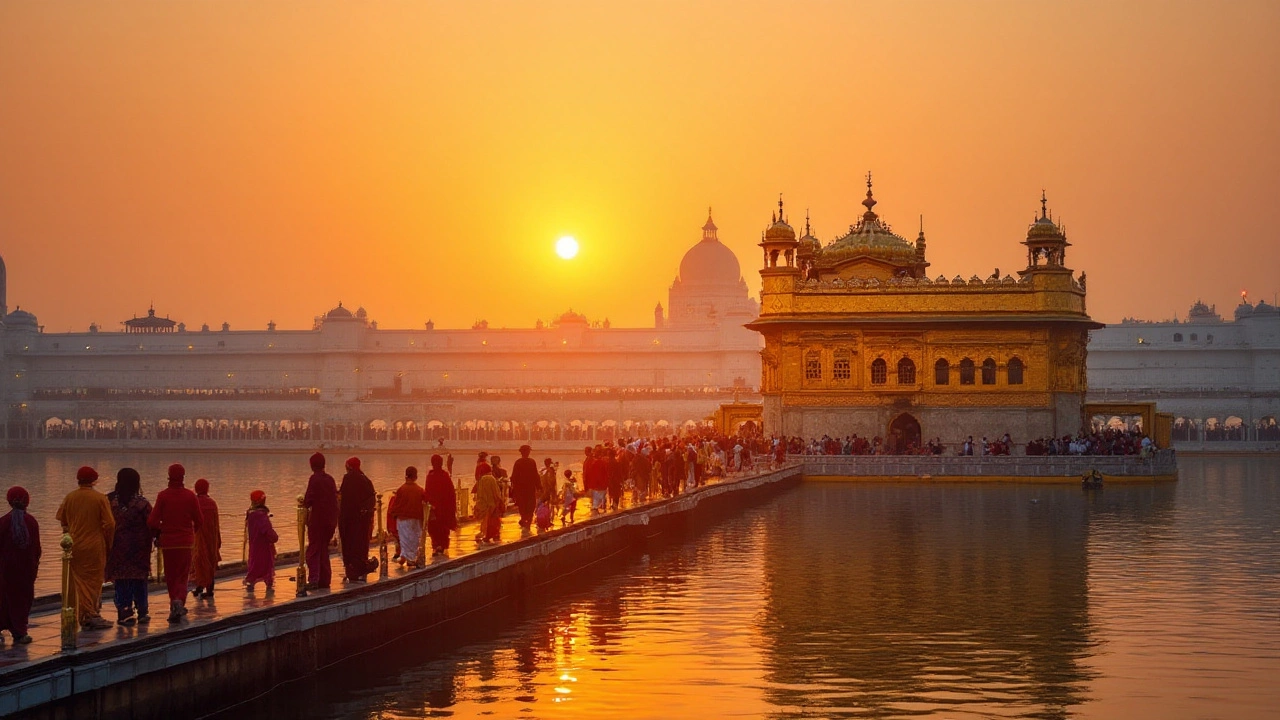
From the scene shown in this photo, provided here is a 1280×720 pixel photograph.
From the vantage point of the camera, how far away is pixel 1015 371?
58.3 m

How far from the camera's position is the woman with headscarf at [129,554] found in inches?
631

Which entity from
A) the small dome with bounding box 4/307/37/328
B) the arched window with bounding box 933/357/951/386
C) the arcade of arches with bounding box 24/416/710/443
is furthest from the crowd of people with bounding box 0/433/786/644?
the small dome with bounding box 4/307/37/328

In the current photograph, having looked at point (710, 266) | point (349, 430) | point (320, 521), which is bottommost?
point (320, 521)

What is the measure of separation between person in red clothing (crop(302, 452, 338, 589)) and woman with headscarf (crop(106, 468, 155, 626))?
2317 millimetres

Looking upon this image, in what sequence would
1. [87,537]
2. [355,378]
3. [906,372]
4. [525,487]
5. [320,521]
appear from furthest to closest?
[355,378] → [906,372] → [525,487] → [320,521] → [87,537]

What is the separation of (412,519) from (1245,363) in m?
114

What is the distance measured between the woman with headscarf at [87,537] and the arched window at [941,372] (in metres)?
45.9

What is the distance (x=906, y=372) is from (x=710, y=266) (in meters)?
120

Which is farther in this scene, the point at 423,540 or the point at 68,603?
the point at 423,540

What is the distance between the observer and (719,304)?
175 m

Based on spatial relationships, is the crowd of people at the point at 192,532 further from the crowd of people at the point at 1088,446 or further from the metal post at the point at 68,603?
the crowd of people at the point at 1088,446

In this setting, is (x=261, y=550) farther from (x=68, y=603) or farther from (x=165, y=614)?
(x=68, y=603)

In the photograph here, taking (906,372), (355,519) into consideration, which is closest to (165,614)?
(355,519)

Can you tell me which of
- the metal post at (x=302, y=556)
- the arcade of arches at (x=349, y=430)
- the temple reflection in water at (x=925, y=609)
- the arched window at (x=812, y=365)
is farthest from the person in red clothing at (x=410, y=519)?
the arcade of arches at (x=349, y=430)
